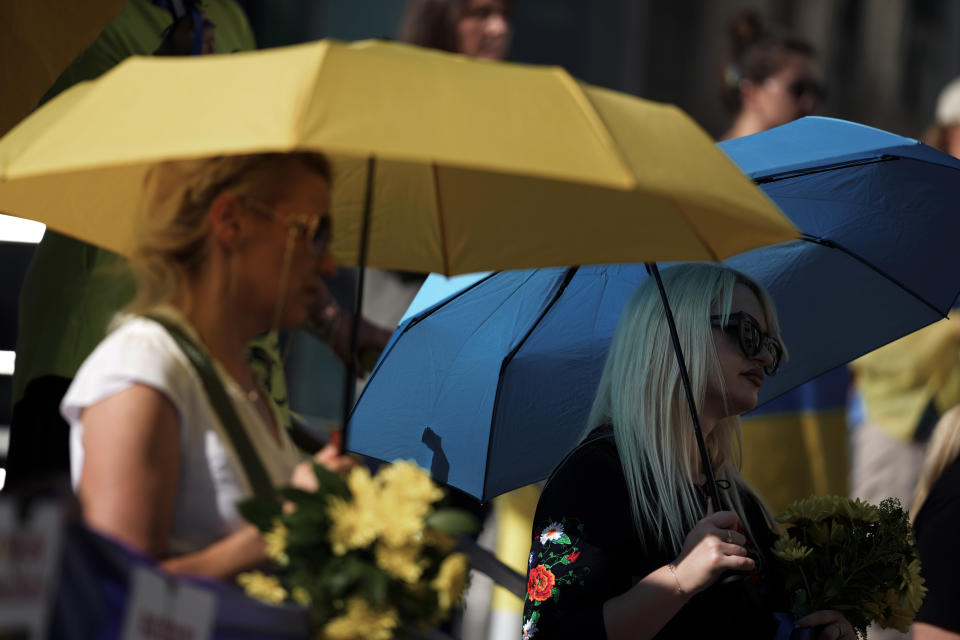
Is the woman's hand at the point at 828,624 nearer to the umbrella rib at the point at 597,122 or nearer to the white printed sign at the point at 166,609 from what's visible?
the umbrella rib at the point at 597,122

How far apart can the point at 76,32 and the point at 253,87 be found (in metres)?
1.72

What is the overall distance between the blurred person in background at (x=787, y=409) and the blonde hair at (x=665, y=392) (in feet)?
5.84

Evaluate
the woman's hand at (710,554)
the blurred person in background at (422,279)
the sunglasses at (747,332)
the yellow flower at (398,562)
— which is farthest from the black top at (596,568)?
the blurred person in background at (422,279)

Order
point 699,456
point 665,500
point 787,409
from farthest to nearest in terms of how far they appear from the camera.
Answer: point 787,409 → point 699,456 → point 665,500

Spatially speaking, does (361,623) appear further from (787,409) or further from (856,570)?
(787,409)

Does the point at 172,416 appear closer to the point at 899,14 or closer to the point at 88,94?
the point at 88,94

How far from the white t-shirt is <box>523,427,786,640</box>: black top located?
1044 mm

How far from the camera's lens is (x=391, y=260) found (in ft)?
11.0

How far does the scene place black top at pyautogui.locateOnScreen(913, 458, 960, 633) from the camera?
3926mm

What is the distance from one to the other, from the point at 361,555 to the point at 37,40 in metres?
2.15

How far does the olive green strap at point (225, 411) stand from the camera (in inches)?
94.0

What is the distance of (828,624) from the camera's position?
334 cm

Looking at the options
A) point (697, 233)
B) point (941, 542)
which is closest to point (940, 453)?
point (941, 542)

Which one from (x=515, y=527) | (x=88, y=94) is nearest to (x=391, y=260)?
(x=88, y=94)
